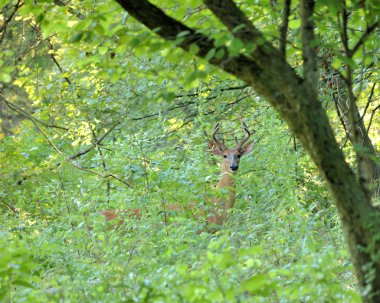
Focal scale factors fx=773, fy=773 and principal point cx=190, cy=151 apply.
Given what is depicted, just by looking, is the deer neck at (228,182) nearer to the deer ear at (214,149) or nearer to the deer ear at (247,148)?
the deer ear at (214,149)

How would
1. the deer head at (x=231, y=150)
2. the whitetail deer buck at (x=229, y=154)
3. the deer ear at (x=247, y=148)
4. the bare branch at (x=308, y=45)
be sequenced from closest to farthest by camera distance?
the bare branch at (x=308, y=45)
the whitetail deer buck at (x=229, y=154)
the deer head at (x=231, y=150)
the deer ear at (x=247, y=148)

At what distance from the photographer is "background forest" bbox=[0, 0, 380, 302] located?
4152mm

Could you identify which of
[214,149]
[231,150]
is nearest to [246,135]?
[231,150]

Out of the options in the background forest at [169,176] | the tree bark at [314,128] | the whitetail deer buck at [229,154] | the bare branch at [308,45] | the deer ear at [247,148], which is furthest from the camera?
the deer ear at [247,148]

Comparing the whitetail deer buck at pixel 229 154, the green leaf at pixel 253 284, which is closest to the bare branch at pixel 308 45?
the green leaf at pixel 253 284

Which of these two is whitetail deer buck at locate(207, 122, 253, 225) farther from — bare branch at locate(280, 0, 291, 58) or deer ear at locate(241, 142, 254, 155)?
bare branch at locate(280, 0, 291, 58)

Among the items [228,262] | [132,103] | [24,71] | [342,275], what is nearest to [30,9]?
[228,262]

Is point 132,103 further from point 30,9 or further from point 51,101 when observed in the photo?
point 30,9

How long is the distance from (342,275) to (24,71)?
18.1 ft

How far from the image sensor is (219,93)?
9.74m

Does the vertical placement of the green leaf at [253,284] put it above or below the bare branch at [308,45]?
below

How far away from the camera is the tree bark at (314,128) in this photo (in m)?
3.74

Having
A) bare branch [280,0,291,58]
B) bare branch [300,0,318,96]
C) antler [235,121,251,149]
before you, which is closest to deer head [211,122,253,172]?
antler [235,121,251,149]

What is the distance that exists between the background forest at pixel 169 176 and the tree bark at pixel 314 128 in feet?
0.28
